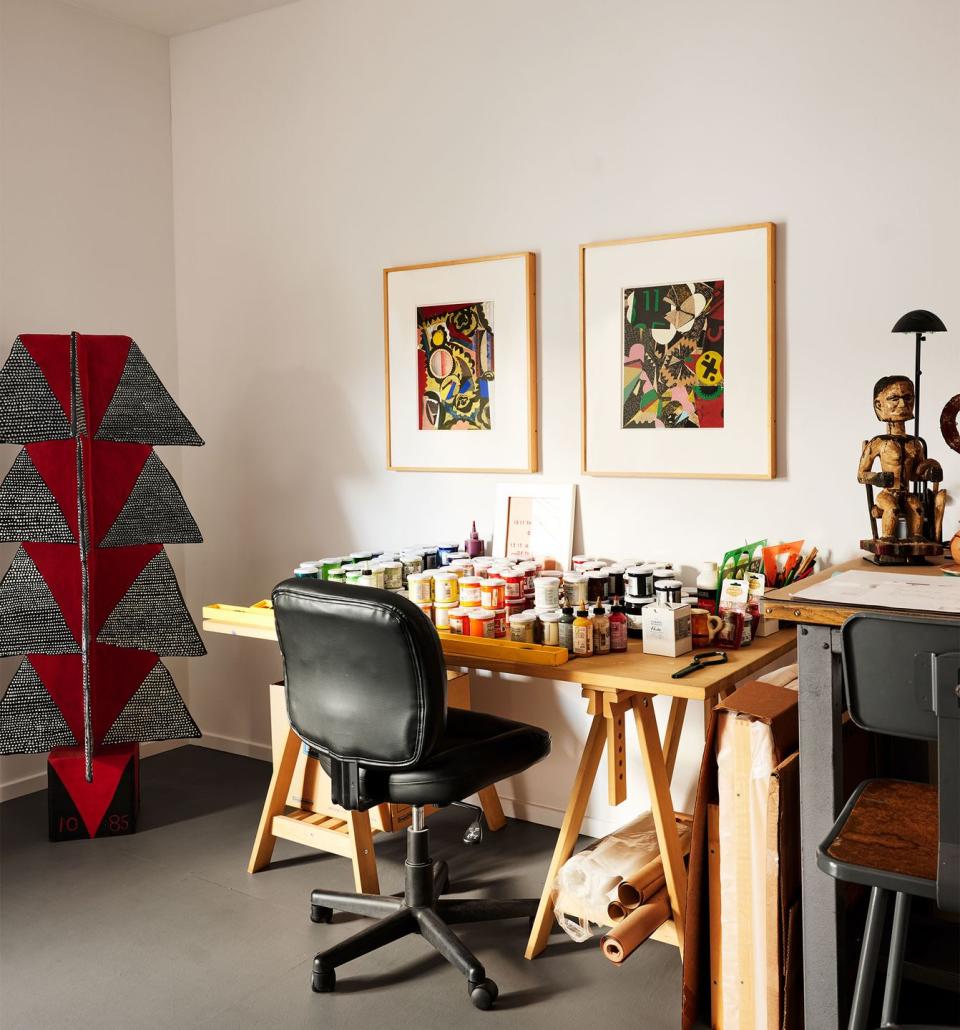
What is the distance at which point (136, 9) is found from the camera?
3.82 meters

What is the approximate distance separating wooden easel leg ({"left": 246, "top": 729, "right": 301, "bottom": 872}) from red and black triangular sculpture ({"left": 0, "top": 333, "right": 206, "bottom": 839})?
0.56 m

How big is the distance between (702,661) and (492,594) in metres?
0.60

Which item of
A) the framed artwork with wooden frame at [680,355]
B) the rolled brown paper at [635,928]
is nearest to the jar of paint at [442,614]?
the framed artwork with wooden frame at [680,355]

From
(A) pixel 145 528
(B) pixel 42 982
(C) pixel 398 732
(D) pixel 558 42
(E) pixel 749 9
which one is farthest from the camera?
(A) pixel 145 528

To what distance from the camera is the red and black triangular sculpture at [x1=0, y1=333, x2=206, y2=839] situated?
3256mm

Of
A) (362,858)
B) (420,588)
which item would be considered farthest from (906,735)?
(362,858)

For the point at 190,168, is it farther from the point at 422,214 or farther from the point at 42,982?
the point at 42,982

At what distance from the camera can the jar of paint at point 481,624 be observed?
2752 mm

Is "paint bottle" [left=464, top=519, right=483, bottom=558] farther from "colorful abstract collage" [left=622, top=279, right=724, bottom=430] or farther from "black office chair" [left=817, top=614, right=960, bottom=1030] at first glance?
"black office chair" [left=817, top=614, right=960, bottom=1030]

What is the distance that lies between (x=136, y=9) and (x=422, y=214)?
4.64 ft

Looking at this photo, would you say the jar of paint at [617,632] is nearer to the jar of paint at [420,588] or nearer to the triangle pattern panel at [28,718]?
the jar of paint at [420,588]

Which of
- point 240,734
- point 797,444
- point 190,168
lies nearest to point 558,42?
point 797,444

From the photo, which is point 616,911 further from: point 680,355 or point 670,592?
point 680,355

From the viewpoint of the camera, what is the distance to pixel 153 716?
3.48 m
